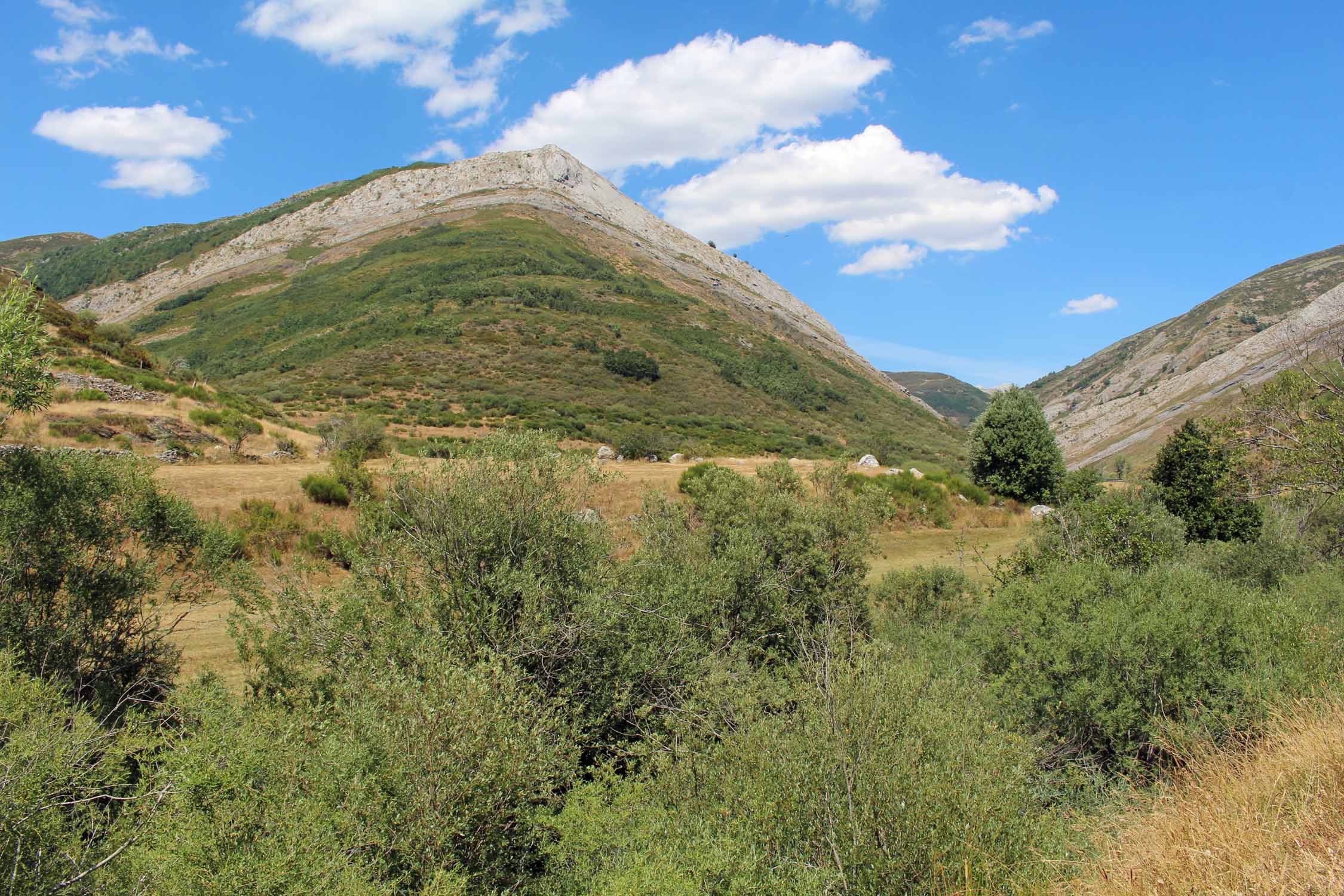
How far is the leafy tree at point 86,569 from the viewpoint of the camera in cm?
849

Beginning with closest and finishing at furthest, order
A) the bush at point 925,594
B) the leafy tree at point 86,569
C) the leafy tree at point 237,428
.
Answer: the leafy tree at point 86,569, the bush at point 925,594, the leafy tree at point 237,428

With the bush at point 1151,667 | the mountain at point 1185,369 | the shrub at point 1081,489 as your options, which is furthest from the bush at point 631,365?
the bush at point 1151,667

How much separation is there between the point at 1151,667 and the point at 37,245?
20908 cm

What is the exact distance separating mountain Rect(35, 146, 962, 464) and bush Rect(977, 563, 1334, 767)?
32.8 m

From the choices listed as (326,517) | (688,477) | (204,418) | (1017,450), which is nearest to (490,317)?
(204,418)

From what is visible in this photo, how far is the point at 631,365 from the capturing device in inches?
2447

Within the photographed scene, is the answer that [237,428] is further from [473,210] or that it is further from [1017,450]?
[473,210]

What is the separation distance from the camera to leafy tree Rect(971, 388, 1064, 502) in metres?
29.1

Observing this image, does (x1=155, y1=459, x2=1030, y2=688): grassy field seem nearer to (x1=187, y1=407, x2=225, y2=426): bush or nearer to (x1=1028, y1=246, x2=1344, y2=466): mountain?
(x1=187, y1=407, x2=225, y2=426): bush

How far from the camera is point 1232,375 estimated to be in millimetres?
84375

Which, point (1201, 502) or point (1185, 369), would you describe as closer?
point (1201, 502)

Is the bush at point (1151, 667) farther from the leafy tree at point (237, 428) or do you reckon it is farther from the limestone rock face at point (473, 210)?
the limestone rock face at point (473, 210)

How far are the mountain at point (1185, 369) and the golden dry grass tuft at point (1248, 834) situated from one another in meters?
43.2

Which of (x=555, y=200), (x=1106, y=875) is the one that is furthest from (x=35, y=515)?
(x=555, y=200)
